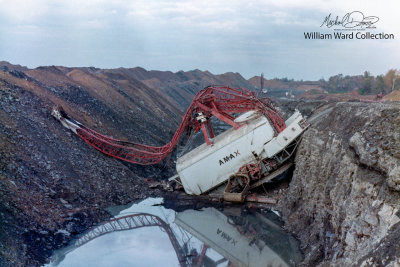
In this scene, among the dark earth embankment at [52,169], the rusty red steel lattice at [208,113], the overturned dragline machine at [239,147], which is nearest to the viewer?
the dark earth embankment at [52,169]

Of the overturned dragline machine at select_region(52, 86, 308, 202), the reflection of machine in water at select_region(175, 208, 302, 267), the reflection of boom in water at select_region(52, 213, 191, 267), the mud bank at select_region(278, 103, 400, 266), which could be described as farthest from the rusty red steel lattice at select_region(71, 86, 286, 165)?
the reflection of boom in water at select_region(52, 213, 191, 267)

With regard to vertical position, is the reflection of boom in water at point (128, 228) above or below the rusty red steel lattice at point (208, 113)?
below

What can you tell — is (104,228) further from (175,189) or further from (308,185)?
(308,185)

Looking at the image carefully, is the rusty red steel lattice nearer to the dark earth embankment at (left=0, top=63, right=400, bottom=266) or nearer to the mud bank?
the dark earth embankment at (left=0, top=63, right=400, bottom=266)

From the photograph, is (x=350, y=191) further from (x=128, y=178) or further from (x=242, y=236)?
(x=128, y=178)

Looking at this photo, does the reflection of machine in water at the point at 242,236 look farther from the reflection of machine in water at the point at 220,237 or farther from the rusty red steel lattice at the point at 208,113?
the rusty red steel lattice at the point at 208,113

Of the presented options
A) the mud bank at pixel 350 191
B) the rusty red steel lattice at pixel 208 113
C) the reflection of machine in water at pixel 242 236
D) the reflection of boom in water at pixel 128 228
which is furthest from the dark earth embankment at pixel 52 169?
the mud bank at pixel 350 191

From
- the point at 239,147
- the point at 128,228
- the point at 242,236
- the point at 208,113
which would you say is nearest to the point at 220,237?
the point at 242,236

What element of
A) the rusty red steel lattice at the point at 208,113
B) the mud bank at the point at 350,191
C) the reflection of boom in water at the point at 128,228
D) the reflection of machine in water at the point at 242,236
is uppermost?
the rusty red steel lattice at the point at 208,113
